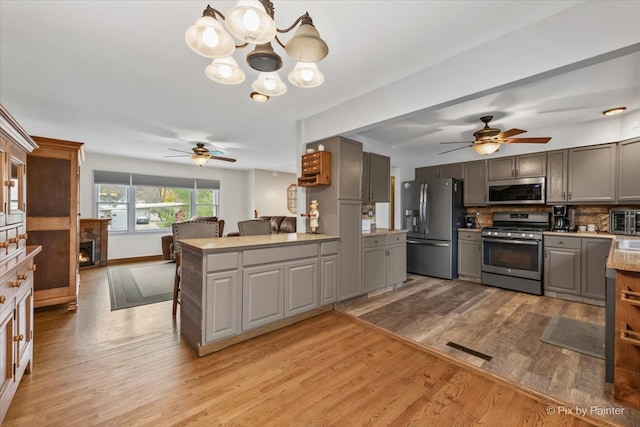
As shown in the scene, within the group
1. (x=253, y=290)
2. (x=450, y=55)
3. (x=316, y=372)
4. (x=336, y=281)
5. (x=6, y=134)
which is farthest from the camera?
(x=336, y=281)

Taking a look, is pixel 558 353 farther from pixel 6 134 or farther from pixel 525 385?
pixel 6 134

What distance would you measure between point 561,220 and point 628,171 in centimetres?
93

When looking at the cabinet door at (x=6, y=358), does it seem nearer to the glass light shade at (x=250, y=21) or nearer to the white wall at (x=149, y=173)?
the glass light shade at (x=250, y=21)

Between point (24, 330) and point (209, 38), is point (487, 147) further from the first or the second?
point (24, 330)

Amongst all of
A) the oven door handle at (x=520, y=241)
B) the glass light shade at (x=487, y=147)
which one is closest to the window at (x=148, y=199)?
the glass light shade at (x=487, y=147)

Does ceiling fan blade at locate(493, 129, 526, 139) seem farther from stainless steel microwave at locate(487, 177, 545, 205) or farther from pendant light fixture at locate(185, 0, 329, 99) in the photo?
pendant light fixture at locate(185, 0, 329, 99)

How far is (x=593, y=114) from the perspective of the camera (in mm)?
3486

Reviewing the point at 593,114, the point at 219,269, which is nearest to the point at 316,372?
the point at 219,269

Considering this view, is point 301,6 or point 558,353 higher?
point 301,6

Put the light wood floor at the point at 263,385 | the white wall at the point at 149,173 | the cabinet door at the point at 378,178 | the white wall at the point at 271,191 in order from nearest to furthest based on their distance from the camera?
the light wood floor at the point at 263,385 < the cabinet door at the point at 378,178 < the white wall at the point at 149,173 < the white wall at the point at 271,191

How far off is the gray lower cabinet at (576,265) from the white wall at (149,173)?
7339 mm

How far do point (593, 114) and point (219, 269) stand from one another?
15.7ft

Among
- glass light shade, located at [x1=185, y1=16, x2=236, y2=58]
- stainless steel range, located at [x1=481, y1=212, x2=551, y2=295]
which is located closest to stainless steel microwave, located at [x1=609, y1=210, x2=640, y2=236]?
stainless steel range, located at [x1=481, y1=212, x2=551, y2=295]

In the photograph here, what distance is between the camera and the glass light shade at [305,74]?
1.79 m
